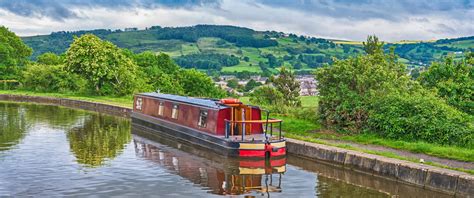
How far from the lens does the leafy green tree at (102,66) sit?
134ft

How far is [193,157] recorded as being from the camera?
59.8ft

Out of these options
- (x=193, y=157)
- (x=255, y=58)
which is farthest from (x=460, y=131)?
(x=255, y=58)

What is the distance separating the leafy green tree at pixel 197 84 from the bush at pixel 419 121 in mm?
31161

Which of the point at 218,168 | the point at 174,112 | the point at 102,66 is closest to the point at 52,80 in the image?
the point at 102,66

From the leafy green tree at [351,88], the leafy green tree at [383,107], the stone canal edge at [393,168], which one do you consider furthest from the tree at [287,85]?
the stone canal edge at [393,168]

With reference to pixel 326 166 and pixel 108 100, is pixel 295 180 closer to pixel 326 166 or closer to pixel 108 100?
pixel 326 166

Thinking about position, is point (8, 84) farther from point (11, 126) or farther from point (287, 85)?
point (11, 126)

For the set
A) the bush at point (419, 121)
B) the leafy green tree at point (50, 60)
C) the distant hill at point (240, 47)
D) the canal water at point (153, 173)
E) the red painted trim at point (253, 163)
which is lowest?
the canal water at point (153, 173)

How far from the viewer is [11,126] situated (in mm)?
25438

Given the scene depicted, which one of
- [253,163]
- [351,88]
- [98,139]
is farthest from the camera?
[98,139]

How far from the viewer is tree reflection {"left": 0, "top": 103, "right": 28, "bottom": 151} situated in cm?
2061

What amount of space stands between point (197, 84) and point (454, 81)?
30.3m

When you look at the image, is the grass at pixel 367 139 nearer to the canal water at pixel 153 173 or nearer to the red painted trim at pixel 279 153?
the red painted trim at pixel 279 153

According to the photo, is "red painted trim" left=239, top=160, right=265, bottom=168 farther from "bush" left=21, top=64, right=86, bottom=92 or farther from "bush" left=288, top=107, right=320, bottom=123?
"bush" left=21, top=64, right=86, bottom=92
